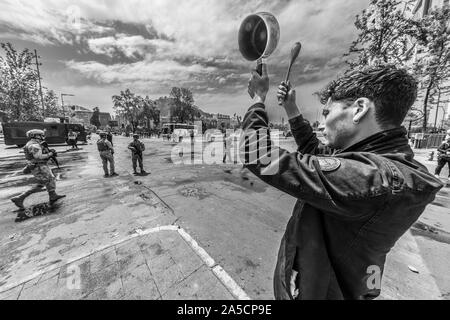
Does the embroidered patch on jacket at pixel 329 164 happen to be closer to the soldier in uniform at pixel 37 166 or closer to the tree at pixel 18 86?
the soldier in uniform at pixel 37 166

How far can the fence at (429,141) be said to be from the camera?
1889cm

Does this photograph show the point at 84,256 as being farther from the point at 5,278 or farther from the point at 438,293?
the point at 438,293

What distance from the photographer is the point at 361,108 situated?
1020 mm

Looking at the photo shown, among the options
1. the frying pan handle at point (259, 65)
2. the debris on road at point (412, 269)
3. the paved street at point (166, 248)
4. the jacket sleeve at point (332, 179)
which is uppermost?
the frying pan handle at point (259, 65)

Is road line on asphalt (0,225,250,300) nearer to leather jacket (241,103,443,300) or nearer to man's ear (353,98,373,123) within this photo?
leather jacket (241,103,443,300)

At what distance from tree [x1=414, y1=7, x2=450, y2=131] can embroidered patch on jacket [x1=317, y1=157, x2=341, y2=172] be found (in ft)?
64.1

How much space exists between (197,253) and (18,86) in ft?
93.9

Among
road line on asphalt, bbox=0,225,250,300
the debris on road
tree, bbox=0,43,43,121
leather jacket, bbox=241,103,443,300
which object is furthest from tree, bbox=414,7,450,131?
tree, bbox=0,43,43,121

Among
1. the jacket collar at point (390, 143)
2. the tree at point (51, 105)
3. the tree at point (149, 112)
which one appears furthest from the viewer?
the tree at point (149, 112)

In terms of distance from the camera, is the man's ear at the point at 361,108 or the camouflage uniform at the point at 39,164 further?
the camouflage uniform at the point at 39,164

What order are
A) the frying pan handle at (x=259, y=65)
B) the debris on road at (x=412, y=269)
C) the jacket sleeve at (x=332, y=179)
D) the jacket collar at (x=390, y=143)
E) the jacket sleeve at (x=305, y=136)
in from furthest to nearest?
the debris on road at (x=412, y=269) → the jacket sleeve at (x=305, y=136) → the frying pan handle at (x=259, y=65) → the jacket collar at (x=390, y=143) → the jacket sleeve at (x=332, y=179)

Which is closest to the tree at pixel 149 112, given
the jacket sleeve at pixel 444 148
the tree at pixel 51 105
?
the tree at pixel 51 105

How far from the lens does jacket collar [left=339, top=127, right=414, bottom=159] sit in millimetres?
921

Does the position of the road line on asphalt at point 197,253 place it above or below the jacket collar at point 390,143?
below
